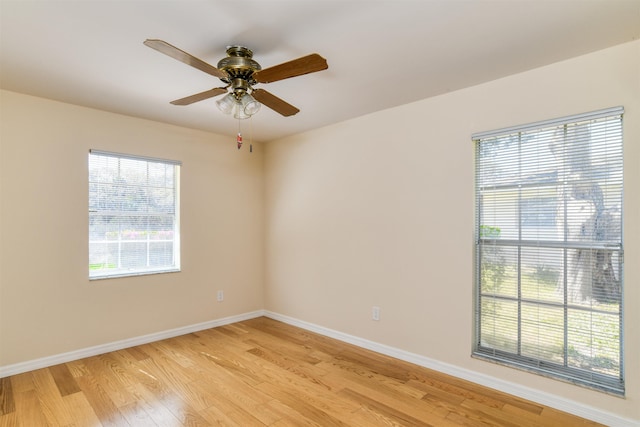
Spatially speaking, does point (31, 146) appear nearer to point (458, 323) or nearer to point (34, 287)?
point (34, 287)

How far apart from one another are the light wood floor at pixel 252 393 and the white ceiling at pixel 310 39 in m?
2.39

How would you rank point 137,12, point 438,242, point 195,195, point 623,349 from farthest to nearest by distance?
point 195,195, point 438,242, point 623,349, point 137,12

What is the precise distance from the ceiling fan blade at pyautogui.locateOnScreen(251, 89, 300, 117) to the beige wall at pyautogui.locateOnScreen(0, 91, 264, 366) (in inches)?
77.0

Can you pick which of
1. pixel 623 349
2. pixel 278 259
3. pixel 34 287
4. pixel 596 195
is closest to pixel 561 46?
pixel 596 195

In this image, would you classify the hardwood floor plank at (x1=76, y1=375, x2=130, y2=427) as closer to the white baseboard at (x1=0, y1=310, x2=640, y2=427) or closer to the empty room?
the empty room

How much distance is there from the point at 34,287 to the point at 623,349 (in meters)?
4.50

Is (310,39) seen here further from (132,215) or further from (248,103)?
(132,215)

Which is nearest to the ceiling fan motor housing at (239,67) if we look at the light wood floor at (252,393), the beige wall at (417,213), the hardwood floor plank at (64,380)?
the beige wall at (417,213)

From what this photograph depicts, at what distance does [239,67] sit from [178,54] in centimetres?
42

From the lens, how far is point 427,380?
107 inches

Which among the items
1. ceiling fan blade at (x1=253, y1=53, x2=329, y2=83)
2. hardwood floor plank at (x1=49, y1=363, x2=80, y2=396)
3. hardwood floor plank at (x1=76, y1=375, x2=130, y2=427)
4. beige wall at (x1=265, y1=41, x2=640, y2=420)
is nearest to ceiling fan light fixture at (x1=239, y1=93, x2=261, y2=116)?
ceiling fan blade at (x1=253, y1=53, x2=329, y2=83)

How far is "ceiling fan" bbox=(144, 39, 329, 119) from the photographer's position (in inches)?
69.4

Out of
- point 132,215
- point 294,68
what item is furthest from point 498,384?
point 132,215

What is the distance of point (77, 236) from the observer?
10.4 ft
